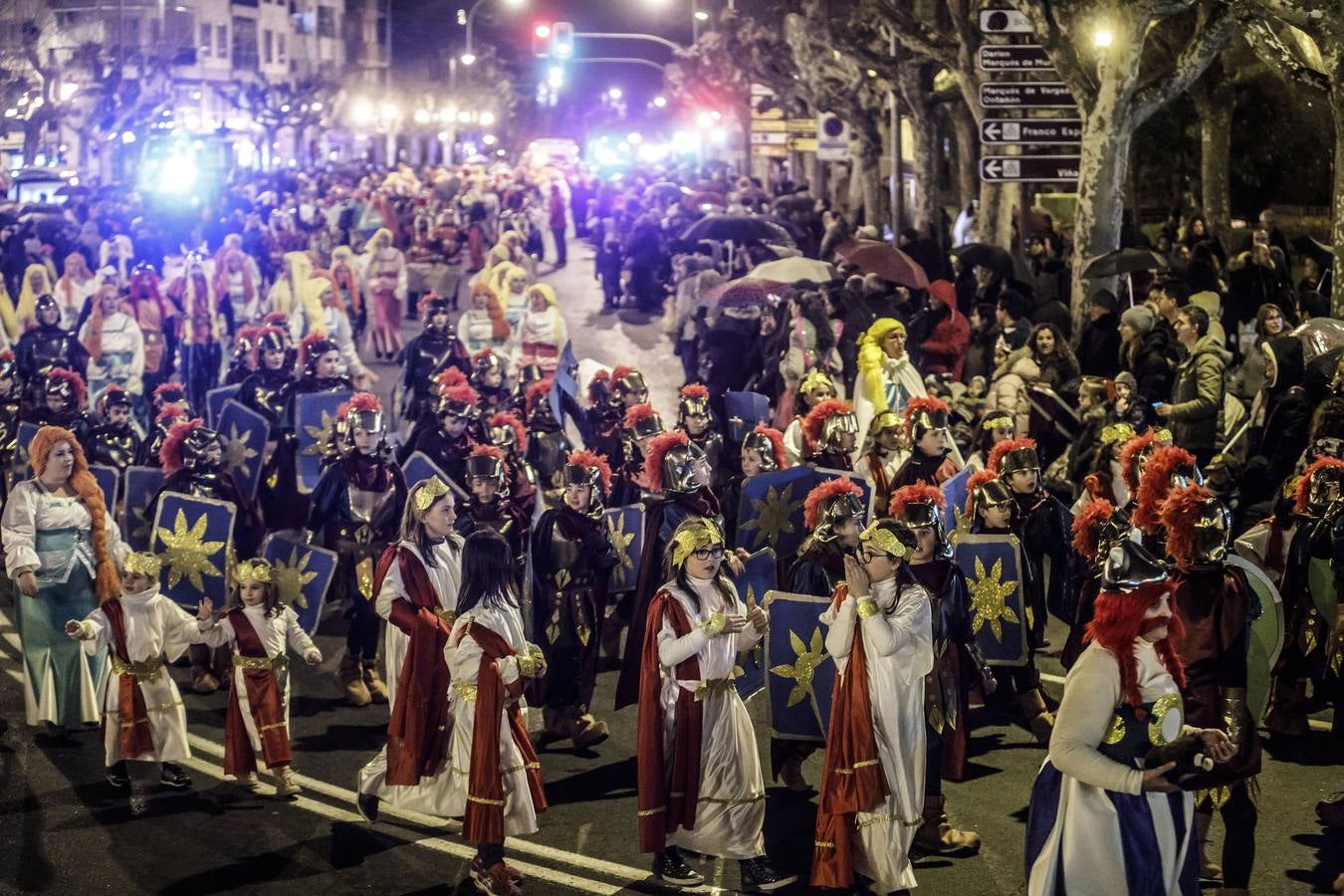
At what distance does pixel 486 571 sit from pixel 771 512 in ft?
9.68

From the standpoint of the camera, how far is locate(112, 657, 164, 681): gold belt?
9945 millimetres

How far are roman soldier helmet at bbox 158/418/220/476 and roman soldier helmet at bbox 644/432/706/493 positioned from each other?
306 cm

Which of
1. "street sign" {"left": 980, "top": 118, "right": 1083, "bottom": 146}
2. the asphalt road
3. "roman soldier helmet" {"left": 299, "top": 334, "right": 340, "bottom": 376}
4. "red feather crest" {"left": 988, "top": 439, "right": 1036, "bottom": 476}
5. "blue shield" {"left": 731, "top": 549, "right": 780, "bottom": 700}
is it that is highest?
"street sign" {"left": 980, "top": 118, "right": 1083, "bottom": 146}

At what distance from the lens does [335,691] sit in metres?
12.1

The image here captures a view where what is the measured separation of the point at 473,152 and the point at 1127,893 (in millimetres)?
112566

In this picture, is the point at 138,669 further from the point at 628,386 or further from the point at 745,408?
the point at 745,408

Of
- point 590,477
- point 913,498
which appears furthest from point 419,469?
point 913,498

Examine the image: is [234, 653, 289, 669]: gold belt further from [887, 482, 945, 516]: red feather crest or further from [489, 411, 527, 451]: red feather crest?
[887, 482, 945, 516]: red feather crest

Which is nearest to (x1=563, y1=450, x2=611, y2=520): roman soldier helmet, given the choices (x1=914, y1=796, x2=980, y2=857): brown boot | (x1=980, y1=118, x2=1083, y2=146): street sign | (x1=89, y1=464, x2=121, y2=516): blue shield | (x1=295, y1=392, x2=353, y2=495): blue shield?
(x1=914, y1=796, x2=980, y2=857): brown boot

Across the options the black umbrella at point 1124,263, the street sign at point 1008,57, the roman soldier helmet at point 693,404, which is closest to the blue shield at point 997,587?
the roman soldier helmet at point 693,404

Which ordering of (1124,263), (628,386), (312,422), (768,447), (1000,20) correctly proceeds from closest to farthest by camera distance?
(768,447), (628,386), (312,422), (1124,263), (1000,20)

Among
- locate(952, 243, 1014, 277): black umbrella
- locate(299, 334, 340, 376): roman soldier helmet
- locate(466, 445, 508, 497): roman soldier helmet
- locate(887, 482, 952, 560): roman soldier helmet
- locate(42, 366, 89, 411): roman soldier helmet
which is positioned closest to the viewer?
locate(887, 482, 952, 560): roman soldier helmet

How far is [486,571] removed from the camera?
341 inches

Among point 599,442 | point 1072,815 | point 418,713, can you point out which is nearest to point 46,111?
point 599,442
